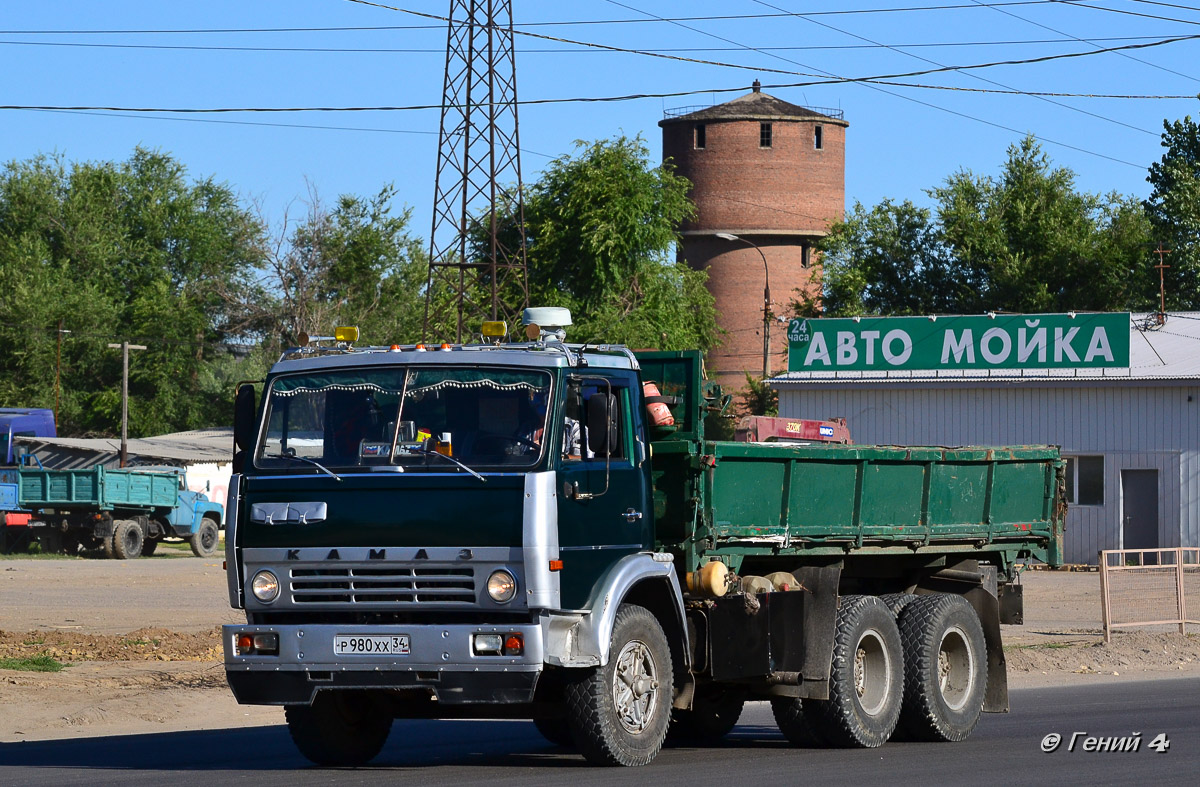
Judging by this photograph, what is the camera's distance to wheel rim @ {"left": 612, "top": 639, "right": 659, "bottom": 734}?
9.87 meters

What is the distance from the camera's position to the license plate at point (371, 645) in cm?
945

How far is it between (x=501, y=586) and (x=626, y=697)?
4.01 ft

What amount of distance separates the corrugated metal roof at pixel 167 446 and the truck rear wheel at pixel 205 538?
10.8m

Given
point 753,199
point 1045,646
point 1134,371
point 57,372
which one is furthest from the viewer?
point 57,372

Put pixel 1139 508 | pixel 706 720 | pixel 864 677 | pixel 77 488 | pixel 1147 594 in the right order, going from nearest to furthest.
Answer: pixel 864 677 → pixel 706 720 → pixel 1147 594 → pixel 1139 508 → pixel 77 488

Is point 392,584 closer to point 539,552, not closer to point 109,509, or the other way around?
point 539,552

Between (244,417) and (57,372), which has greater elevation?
(57,372)

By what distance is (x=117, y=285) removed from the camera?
8806cm

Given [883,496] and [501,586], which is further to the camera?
[883,496]

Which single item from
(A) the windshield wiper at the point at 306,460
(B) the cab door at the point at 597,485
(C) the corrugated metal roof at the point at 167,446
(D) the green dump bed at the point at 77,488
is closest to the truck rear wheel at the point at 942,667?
(B) the cab door at the point at 597,485

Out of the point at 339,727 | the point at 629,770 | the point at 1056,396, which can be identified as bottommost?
the point at 629,770

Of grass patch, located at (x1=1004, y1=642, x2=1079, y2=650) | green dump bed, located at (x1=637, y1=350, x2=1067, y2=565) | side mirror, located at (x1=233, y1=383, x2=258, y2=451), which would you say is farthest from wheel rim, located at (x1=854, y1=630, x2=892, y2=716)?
grass patch, located at (x1=1004, y1=642, x2=1079, y2=650)

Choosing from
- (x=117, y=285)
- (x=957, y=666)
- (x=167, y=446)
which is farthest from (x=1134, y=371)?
(x=117, y=285)

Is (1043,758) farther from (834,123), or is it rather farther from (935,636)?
(834,123)
